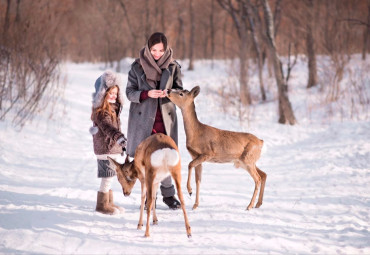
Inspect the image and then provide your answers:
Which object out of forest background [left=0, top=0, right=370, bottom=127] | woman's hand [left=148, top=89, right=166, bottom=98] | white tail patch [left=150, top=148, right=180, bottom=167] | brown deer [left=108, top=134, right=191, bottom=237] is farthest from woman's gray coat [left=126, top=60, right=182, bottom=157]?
forest background [left=0, top=0, right=370, bottom=127]

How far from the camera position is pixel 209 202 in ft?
16.4

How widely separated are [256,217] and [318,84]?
14806 mm

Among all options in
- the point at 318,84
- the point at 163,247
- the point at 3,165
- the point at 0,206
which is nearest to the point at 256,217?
the point at 163,247

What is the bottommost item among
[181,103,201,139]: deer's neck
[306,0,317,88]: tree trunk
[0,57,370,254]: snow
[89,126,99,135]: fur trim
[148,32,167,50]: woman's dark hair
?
[0,57,370,254]: snow

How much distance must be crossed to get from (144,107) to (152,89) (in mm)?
248

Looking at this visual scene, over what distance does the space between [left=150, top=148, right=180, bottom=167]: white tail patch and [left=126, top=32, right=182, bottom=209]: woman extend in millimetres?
944

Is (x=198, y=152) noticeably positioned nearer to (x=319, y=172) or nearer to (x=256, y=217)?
(x=256, y=217)

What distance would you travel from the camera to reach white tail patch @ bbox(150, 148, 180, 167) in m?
3.52

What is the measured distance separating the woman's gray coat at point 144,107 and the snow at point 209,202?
3.37ft

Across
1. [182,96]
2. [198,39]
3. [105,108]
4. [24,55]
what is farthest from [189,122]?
[198,39]

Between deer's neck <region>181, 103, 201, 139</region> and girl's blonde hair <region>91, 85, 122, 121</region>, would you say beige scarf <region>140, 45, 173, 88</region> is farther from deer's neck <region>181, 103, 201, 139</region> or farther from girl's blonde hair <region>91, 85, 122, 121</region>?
deer's neck <region>181, 103, 201, 139</region>

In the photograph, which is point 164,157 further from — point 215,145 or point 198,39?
point 198,39

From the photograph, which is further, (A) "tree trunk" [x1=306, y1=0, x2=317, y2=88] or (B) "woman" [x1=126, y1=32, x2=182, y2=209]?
(A) "tree trunk" [x1=306, y1=0, x2=317, y2=88]

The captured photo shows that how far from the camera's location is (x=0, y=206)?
174 inches
